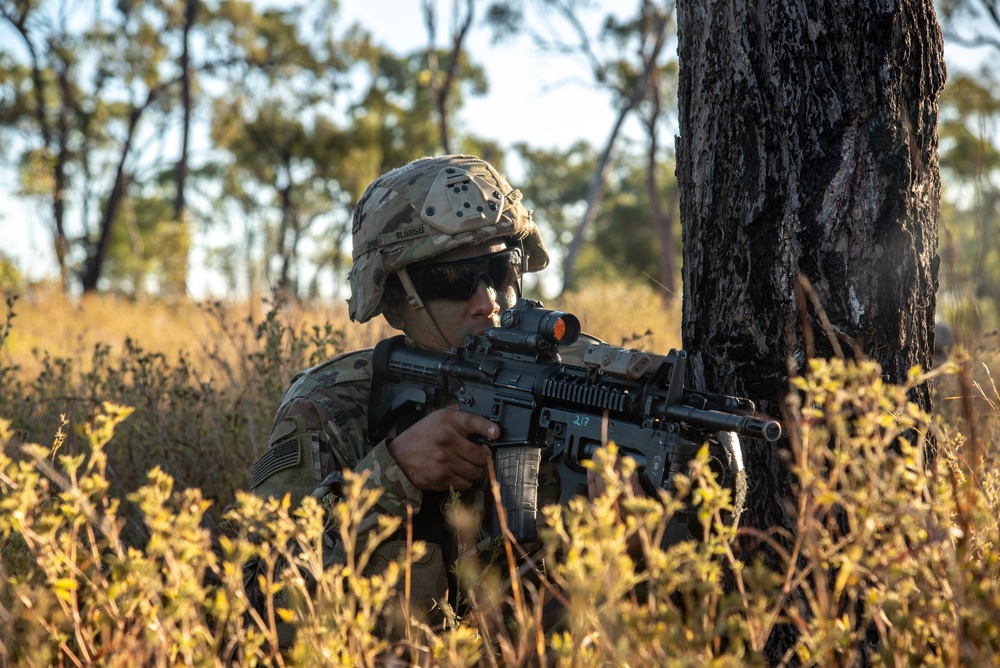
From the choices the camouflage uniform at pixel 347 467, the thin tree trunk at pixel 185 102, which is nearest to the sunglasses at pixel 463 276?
the camouflage uniform at pixel 347 467

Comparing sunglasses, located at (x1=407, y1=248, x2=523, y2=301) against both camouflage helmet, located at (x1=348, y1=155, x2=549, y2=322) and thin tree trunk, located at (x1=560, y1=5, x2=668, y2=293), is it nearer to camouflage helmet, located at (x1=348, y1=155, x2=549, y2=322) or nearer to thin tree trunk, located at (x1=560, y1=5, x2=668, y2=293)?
camouflage helmet, located at (x1=348, y1=155, x2=549, y2=322)

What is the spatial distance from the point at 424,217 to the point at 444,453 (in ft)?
3.07

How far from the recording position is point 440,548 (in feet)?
9.43

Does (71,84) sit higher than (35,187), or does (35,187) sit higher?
(71,84)

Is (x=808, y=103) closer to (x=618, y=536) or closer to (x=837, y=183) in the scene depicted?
(x=837, y=183)

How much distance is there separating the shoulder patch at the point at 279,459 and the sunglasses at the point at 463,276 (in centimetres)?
74

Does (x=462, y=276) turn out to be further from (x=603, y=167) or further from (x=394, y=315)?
(x=603, y=167)

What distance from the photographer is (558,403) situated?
2.58 meters

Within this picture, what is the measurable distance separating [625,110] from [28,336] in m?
9.29

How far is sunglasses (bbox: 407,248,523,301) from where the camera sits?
10.5ft

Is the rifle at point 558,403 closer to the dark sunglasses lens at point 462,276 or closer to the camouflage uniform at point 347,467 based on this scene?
the camouflage uniform at point 347,467

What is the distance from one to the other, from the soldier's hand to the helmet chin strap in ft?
1.70

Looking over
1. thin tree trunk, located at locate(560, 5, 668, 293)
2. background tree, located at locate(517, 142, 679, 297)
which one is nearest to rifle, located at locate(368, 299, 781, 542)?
thin tree trunk, located at locate(560, 5, 668, 293)

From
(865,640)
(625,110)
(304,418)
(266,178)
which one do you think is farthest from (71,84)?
(865,640)
